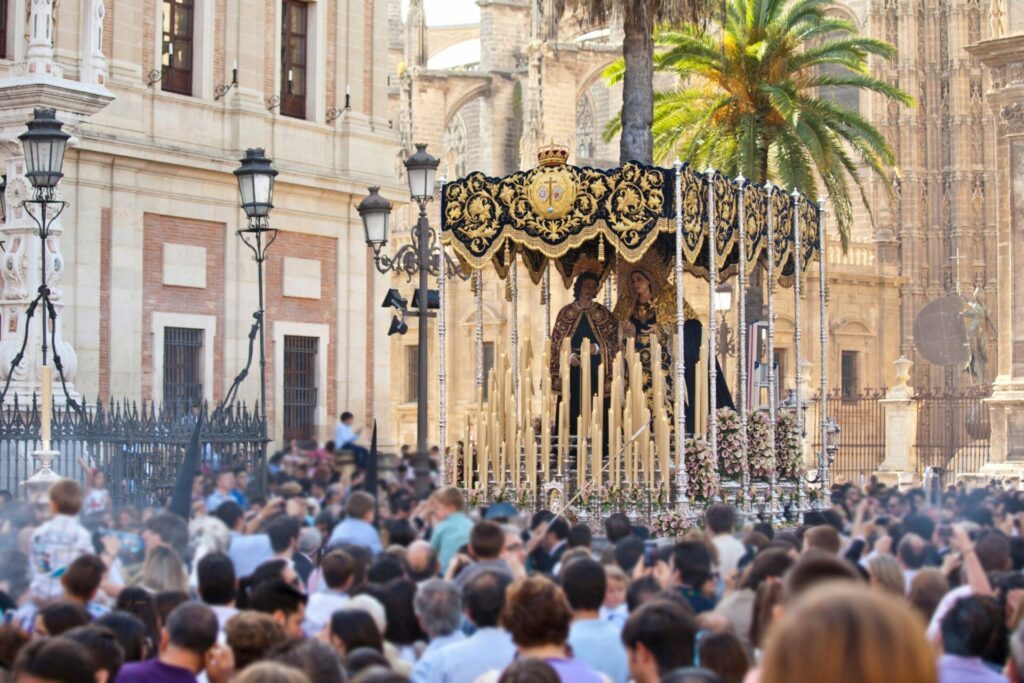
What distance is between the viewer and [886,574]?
7.23 meters

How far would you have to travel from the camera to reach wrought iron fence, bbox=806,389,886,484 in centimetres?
3497

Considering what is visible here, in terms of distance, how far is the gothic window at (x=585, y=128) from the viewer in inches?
2067

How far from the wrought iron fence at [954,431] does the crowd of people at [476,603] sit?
23852mm

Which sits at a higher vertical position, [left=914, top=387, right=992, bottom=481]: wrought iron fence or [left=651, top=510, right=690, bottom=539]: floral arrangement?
[left=914, top=387, right=992, bottom=481]: wrought iron fence

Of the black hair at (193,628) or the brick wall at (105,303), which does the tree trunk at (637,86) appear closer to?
the brick wall at (105,303)

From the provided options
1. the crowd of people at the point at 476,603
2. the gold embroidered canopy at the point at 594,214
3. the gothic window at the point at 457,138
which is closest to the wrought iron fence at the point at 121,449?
the gold embroidered canopy at the point at 594,214

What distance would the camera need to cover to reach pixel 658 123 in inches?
1128

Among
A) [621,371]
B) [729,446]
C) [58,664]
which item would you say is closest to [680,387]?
[621,371]

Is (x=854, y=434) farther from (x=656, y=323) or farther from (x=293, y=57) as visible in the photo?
(x=656, y=323)

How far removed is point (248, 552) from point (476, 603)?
2762 millimetres

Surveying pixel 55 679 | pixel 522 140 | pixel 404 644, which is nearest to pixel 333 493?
pixel 404 644

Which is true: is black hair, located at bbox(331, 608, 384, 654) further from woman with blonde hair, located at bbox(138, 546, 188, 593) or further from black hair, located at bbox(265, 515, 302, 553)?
black hair, located at bbox(265, 515, 302, 553)

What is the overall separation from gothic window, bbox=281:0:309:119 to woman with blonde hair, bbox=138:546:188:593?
761 inches

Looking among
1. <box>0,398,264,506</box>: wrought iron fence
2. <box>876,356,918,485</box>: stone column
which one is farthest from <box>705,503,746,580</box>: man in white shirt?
<box>876,356,918,485</box>: stone column
